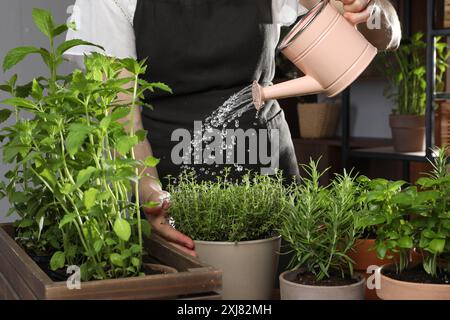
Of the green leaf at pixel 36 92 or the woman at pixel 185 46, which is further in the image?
the woman at pixel 185 46

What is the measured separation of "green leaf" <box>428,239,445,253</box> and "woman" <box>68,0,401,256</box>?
3.26 feet

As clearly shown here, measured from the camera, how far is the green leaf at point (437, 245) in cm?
91

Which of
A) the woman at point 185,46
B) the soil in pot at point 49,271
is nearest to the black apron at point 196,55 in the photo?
the woman at point 185,46

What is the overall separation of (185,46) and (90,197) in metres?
1.06

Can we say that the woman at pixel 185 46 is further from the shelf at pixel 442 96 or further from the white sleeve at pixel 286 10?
the shelf at pixel 442 96

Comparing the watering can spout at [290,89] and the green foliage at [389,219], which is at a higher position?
the watering can spout at [290,89]

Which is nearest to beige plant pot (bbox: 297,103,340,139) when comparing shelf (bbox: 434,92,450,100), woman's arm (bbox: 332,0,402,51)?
shelf (bbox: 434,92,450,100)

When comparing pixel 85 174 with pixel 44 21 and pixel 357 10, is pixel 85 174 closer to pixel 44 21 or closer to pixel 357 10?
pixel 44 21
